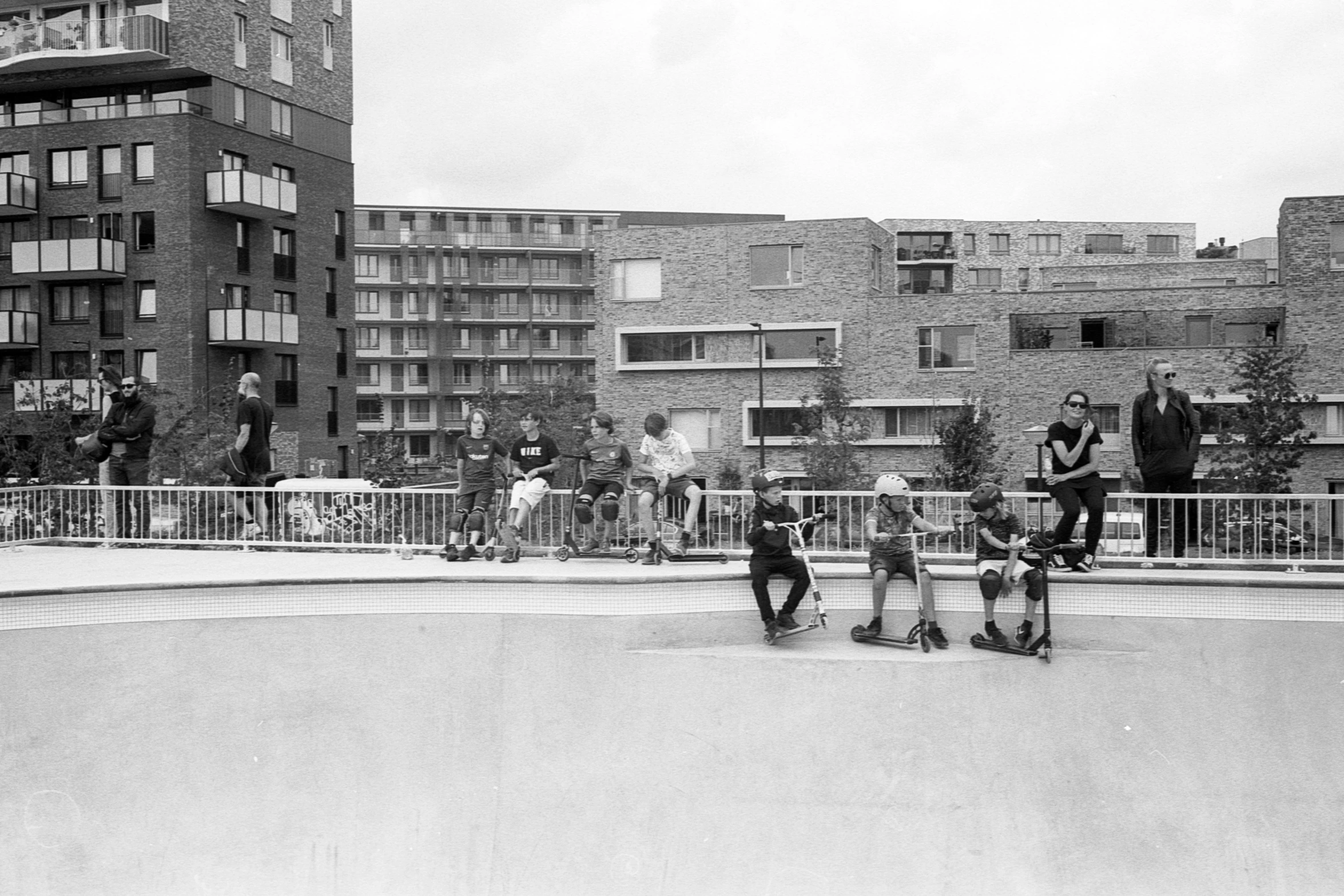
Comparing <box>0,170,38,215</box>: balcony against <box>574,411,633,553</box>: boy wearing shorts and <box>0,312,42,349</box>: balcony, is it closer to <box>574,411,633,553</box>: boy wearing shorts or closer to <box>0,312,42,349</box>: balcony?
<box>0,312,42,349</box>: balcony

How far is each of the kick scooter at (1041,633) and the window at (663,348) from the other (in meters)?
35.8

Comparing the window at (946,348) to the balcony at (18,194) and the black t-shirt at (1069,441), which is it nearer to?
the balcony at (18,194)

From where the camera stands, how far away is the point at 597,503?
13.5 meters

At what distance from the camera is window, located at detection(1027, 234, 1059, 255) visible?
7650 cm

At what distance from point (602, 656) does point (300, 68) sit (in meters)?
38.9

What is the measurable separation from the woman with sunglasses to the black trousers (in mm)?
3781

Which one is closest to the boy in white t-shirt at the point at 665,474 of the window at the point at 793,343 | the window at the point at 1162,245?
the window at the point at 793,343

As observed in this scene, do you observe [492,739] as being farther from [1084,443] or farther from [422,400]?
[422,400]

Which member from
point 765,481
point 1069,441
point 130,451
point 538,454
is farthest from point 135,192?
point 1069,441

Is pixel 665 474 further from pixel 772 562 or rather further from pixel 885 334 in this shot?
pixel 885 334

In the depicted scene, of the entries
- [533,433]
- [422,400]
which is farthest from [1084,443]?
[422,400]

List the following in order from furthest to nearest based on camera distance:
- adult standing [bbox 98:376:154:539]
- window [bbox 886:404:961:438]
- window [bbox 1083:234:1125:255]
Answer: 1. window [bbox 1083:234:1125:255]
2. window [bbox 886:404:961:438]
3. adult standing [bbox 98:376:154:539]

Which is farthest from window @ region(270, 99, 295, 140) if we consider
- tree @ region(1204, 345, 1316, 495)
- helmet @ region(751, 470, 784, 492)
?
helmet @ region(751, 470, 784, 492)

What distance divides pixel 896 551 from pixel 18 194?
123 feet
